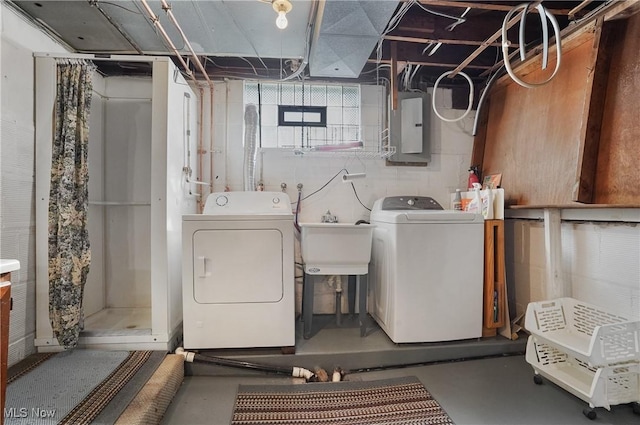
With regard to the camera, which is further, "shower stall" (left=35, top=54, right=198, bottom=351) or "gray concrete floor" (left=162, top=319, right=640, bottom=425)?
"shower stall" (left=35, top=54, right=198, bottom=351)

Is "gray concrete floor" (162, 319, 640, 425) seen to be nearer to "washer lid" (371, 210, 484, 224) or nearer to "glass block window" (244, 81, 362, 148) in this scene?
"washer lid" (371, 210, 484, 224)

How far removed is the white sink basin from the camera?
2.20m

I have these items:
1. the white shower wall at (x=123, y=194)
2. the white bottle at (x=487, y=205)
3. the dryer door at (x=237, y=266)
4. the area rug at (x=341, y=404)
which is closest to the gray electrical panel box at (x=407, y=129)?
the white bottle at (x=487, y=205)

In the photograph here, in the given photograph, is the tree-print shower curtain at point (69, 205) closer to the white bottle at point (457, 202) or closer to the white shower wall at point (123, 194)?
the white shower wall at point (123, 194)

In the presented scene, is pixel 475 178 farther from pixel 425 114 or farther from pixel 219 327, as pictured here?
pixel 219 327

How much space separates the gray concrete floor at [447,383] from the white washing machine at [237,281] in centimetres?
21

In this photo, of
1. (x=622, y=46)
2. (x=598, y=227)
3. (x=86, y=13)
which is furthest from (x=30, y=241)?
(x=622, y=46)

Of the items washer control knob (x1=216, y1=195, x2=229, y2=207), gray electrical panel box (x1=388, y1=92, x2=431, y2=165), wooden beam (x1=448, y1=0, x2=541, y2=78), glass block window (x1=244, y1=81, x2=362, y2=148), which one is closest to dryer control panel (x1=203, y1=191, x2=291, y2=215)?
washer control knob (x1=216, y1=195, x2=229, y2=207)

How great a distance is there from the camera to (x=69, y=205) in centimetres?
188

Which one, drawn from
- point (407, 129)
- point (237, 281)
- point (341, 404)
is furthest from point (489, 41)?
point (341, 404)

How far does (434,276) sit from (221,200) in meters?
1.81

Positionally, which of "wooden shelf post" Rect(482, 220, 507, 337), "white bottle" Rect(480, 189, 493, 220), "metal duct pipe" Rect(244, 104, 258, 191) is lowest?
"wooden shelf post" Rect(482, 220, 507, 337)
